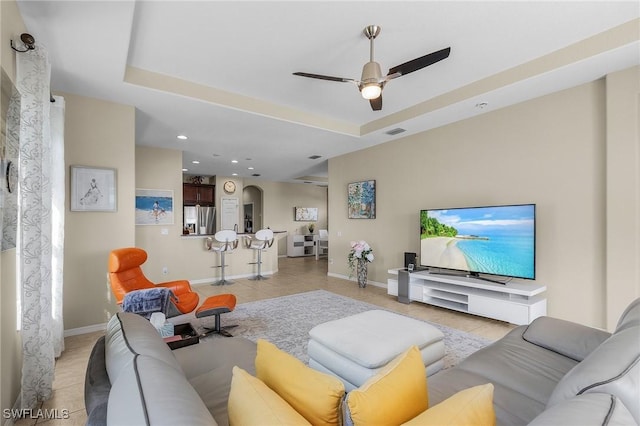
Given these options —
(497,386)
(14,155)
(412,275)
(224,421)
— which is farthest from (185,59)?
(412,275)

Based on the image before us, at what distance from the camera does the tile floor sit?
7.02ft

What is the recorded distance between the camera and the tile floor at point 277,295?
2.14m

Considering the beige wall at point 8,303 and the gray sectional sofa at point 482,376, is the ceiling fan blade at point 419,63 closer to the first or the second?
the gray sectional sofa at point 482,376

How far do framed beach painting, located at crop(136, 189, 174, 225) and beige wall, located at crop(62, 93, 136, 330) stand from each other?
85.1 inches

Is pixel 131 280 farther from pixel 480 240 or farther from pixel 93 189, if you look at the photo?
pixel 480 240

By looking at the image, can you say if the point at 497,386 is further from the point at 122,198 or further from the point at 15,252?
the point at 122,198

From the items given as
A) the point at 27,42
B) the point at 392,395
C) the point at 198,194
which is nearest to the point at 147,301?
the point at 27,42

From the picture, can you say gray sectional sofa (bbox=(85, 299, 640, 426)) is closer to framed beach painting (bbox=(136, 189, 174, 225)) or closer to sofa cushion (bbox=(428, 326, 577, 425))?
sofa cushion (bbox=(428, 326, 577, 425))

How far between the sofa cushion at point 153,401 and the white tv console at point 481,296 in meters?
3.72

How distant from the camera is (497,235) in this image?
3828 millimetres

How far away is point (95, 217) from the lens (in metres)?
3.55

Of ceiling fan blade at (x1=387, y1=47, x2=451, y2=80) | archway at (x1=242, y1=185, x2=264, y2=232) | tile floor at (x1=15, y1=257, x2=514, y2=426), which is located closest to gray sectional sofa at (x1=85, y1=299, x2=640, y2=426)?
tile floor at (x1=15, y1=257, x2=514, y2=426)

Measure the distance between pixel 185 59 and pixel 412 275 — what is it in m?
4.00

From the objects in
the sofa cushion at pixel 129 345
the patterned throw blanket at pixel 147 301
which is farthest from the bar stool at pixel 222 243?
the sofa cushion at pixel 129 345
